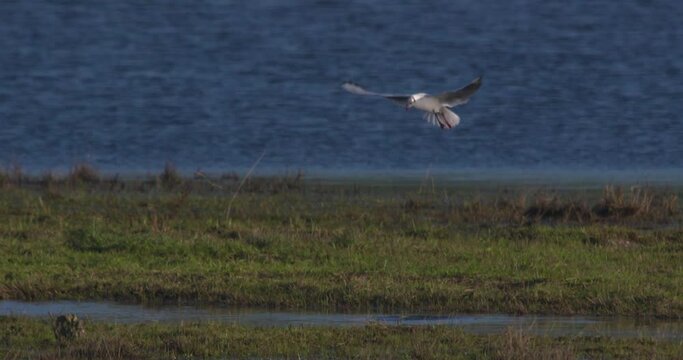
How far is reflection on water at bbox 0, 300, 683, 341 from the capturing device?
12172 millimetres

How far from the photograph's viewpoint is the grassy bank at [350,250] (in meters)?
13.4

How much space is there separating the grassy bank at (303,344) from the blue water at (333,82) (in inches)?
636

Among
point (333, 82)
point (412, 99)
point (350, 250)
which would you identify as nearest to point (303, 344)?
point (412, 99)

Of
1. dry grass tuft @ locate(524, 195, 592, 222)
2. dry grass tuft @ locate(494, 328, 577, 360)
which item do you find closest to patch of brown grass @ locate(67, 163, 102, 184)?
dry grass tuft @ locate(524, 195, 592, 222)

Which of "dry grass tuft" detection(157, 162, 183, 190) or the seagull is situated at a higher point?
the seagull

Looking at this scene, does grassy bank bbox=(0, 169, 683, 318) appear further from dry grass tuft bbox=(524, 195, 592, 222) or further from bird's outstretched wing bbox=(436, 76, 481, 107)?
bird's outstretched wing bbox=(436, 76, 481, 107)

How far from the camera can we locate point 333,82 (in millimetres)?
39625

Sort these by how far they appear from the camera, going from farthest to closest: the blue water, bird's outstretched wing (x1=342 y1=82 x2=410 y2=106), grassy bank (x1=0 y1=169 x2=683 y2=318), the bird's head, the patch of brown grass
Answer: the blue water, the patch of brown grass, grassy bank (x1=0 y1=169 x2=683 y2=318), the bird's head, bird's outstretched wing (x1=342 y1=82 x2=410 y2=106)

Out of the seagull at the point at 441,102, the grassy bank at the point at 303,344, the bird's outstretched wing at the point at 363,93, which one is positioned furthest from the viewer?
the seagull at the point at 441,102

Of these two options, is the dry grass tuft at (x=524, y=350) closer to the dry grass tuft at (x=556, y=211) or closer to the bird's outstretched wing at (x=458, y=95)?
the bird's outstretched wing at (x=458, y=95)

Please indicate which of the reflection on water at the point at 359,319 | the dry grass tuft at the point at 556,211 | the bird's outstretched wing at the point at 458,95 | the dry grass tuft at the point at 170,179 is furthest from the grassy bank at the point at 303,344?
the dry grass tuft at the point at 170,179

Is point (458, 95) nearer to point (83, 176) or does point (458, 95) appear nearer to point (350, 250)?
point (350, 250)

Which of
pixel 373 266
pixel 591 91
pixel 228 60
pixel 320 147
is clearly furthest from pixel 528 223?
pixel 228 60

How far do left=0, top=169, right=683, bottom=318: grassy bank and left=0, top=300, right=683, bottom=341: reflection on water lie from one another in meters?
0.27
